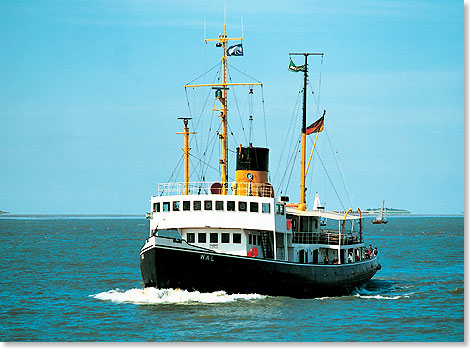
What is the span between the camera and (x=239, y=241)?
31000 mm

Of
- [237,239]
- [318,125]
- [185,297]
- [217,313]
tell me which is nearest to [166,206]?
[237,239]

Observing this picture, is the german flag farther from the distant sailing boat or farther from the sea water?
the distant sailing boat

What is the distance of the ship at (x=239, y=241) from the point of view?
29297mm

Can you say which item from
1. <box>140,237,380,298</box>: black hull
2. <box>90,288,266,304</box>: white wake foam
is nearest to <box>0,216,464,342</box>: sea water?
<box>90,288,266,304</box>: white wake foam

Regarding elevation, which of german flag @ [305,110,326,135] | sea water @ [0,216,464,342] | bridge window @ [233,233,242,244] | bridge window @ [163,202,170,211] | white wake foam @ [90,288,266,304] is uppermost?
german flag @ [305,110,326,135]

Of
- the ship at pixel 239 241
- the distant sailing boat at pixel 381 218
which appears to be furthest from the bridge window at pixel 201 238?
the distant sailing boat at pixel 381 218

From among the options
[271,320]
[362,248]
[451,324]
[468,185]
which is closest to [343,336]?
[271,320]

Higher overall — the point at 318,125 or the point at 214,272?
the point at 318,125

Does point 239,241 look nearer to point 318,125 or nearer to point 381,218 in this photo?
point 318,125

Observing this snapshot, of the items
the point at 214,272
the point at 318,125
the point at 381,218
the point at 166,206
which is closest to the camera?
the point at 214,272

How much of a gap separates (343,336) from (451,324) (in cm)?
512

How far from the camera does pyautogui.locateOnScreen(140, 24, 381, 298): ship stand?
29.3 m

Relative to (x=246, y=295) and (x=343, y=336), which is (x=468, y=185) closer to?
(x=343, y=336)

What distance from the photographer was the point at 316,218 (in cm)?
3569
